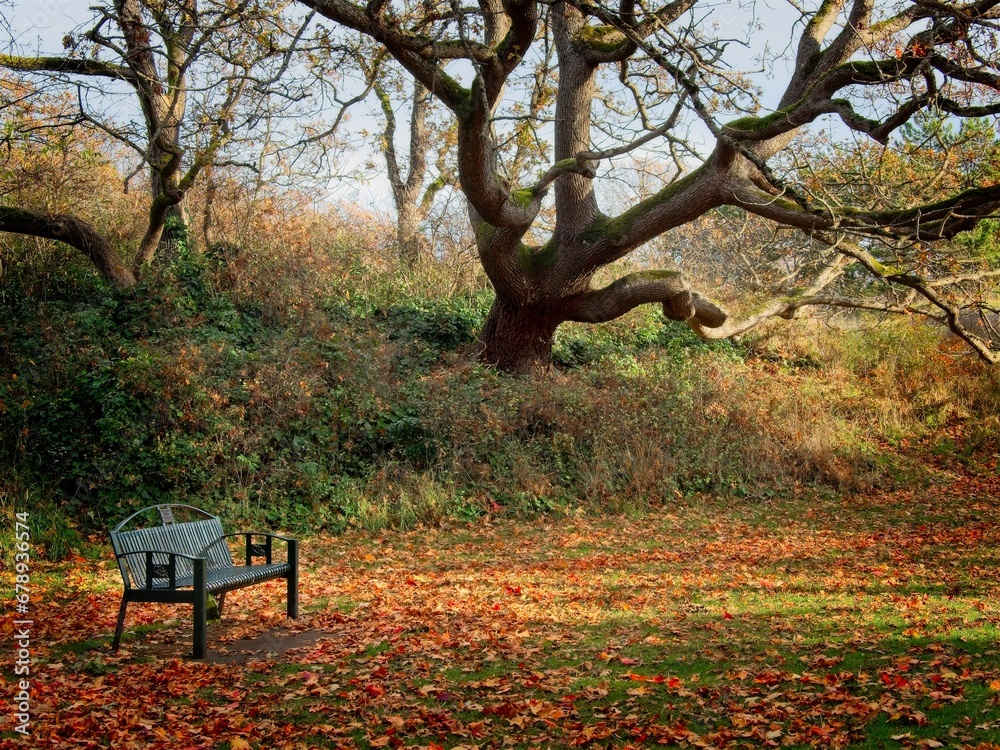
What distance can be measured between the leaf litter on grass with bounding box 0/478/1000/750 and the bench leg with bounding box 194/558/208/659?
18cm

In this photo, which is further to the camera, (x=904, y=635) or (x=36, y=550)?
(x=36, y=550)

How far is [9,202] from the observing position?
550 inches

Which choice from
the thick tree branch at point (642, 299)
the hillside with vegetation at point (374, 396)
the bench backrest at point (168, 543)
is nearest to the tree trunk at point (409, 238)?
the hillside with vegetation at point (374, 396)

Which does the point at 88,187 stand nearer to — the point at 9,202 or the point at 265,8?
→ the point at 9,202

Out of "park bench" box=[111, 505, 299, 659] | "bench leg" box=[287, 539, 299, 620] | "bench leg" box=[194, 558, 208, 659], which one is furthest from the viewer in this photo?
"bench leg" box=[287, 539, 299, 620]

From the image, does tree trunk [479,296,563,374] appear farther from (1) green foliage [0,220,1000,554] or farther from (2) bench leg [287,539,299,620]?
(2) bench leg [287,539,299,620]

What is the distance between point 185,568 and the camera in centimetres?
705

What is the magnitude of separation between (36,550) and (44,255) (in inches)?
279

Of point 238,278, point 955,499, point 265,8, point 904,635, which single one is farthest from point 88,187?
point 955,499

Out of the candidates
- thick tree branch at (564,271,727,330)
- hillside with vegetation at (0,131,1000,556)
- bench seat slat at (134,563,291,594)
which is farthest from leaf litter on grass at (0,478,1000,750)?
thick tree branch at (564,271,727,330)

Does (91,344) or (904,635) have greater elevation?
(91,344)

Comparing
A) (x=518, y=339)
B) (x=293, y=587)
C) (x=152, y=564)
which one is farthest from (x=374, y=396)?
(x=152, y=564)

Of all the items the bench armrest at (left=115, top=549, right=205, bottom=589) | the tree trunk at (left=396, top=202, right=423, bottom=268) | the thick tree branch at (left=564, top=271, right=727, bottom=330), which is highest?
the tree trunk at (left=396, top=202, right=423, bottom=268)

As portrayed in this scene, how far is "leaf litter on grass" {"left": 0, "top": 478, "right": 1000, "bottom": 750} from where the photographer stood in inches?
182
